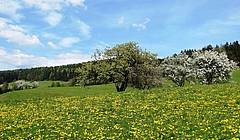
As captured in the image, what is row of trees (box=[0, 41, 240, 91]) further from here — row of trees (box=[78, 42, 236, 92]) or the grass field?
the grass field

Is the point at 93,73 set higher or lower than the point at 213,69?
lower

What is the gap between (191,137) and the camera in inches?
561

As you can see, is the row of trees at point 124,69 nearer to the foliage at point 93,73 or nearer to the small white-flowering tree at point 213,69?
the foliage at point 93,73

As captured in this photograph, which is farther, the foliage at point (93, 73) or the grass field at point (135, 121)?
the foliage at point (93, 73)

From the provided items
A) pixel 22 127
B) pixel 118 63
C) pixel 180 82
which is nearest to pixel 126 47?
pixel 118 63

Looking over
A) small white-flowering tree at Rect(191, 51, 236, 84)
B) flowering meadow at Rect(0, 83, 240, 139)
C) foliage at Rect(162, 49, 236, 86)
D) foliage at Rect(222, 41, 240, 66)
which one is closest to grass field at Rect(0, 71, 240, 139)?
flowering meadow at Rect(0, 83, 240, 139)

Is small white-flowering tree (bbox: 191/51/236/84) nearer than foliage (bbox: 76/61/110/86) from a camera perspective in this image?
No

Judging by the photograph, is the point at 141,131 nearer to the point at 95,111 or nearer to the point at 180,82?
the point at 95,111

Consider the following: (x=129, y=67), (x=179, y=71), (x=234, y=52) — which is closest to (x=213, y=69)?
(x=179, y=71)

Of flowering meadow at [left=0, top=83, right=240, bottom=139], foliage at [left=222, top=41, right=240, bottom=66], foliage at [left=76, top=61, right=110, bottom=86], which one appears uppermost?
foliage at [left=222, top=41, right=240, bottom=66]

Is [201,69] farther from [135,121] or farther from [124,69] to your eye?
[135,121]

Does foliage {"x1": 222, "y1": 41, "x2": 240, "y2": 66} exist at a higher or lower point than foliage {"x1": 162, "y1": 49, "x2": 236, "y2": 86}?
higher

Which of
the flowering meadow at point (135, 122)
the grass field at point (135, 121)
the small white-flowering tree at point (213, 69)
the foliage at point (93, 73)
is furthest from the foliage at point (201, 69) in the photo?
the flowering meadow at point (135, 122)

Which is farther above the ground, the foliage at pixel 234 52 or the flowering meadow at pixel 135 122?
the foliage at pixel 234 52
